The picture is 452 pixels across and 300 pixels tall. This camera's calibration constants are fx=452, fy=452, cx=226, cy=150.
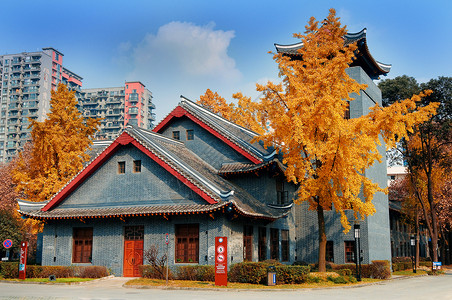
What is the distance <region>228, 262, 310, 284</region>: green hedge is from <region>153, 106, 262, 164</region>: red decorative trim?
812cm

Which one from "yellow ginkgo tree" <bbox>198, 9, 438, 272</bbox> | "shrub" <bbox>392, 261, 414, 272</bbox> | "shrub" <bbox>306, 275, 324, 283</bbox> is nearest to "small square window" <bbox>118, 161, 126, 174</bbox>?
"yellow ginkgo tree" <bbox>198, 9, 438, 272</bbox>

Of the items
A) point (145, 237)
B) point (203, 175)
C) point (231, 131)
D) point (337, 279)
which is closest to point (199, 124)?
point (231, 131)

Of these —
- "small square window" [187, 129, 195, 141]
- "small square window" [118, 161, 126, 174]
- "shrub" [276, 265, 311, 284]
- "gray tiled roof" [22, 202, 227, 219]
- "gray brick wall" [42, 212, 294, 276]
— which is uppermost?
"small square window" [187, 129, 195, 141]

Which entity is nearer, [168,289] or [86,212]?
[168,289]

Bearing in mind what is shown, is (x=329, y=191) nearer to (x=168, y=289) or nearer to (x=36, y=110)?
(x=168, y=289)

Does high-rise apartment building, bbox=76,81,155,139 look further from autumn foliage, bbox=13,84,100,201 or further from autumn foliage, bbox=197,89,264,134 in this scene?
autumn foliage, bbox=13,84,100,201

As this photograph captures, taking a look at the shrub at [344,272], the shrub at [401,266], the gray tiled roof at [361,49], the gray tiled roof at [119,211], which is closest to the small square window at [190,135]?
the gray tiled roof at [119,211]

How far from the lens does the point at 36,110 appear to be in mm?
126188

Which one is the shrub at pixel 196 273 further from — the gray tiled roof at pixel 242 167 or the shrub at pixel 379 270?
the shrub at pixel 379 270

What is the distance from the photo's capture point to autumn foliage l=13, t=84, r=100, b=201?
32.3 metres

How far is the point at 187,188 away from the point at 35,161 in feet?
45.9

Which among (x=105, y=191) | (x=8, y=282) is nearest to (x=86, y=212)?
(x=105, y=191)

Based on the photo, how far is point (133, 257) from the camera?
26531 millimetres

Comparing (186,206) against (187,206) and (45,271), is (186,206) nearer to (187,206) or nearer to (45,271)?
(187,206)
